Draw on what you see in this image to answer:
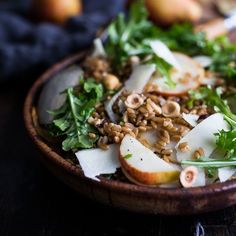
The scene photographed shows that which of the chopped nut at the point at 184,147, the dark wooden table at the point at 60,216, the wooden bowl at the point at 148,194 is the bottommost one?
the dark wooden table at the point at 60,216

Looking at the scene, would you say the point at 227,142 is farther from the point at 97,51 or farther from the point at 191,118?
the point at 97,51

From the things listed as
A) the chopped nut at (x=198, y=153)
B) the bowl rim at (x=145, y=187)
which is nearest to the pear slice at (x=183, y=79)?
the chopped nut at (x=198, y=153)

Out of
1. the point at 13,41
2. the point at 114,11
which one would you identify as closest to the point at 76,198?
the point at 13,41

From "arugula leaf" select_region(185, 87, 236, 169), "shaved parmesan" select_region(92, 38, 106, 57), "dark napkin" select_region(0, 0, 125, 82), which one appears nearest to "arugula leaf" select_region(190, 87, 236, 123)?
"arugula leaf" select_region(185, 87, 236, 169)

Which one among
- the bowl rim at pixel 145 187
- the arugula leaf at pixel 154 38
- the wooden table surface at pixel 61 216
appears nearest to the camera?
the bowl rim at pixel 145 187

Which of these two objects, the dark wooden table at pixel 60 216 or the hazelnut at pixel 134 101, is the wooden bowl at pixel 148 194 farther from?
the hazelnut at pixel 134 101

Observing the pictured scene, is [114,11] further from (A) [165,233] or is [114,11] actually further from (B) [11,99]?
(A) [165,233]

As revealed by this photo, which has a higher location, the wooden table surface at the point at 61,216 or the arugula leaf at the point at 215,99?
the arugula leaf at the point at 215,99
